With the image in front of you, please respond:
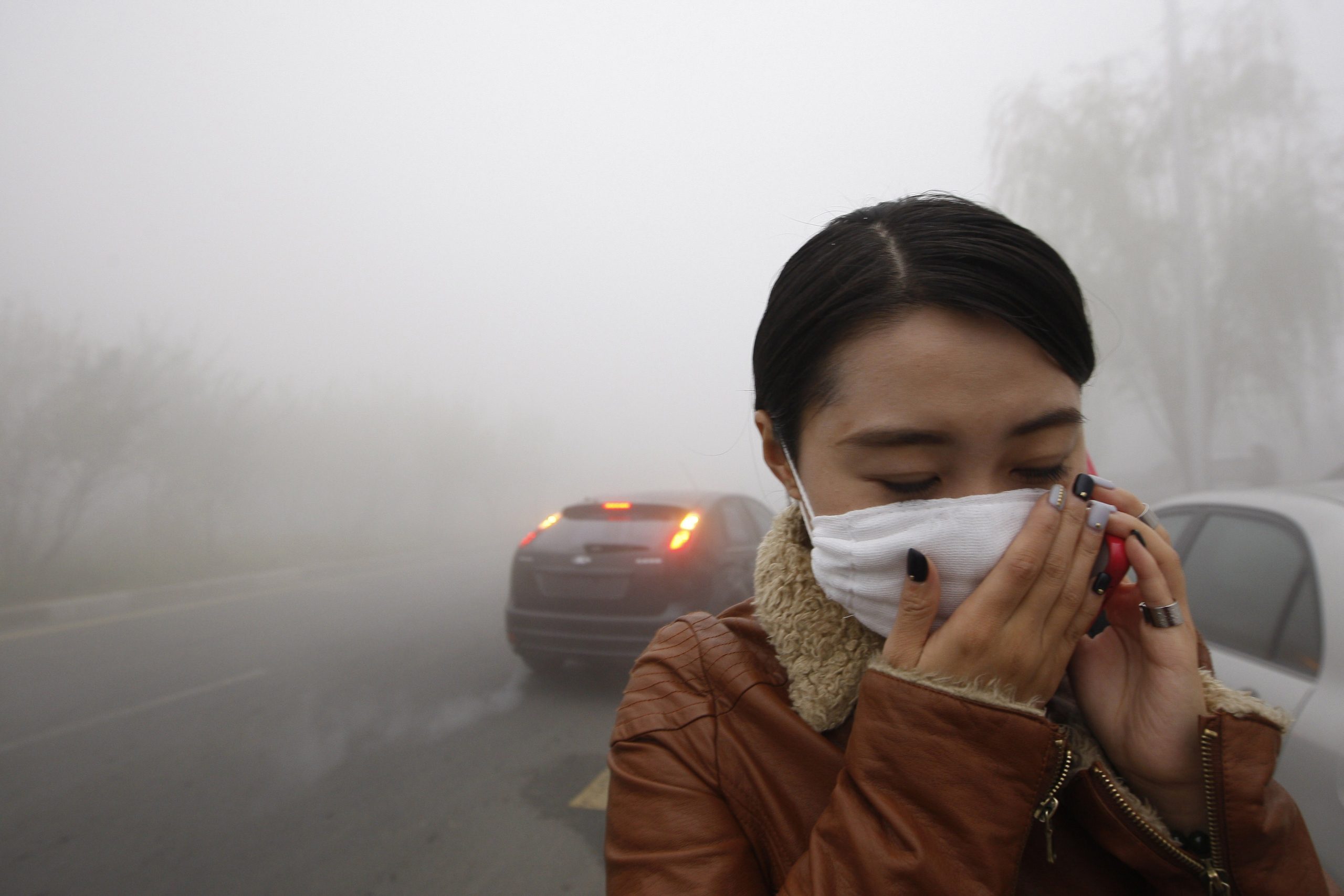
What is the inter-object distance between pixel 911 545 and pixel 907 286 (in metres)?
0.37

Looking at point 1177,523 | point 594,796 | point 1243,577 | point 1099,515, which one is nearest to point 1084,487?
point 1099,515

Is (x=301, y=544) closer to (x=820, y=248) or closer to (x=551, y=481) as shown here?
(x=551, y=481)

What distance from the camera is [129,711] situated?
521 centimetres

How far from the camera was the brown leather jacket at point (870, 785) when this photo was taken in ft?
2.87

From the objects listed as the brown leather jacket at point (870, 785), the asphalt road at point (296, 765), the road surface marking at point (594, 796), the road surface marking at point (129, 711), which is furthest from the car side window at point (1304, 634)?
the road surface marking at point (129, 711)

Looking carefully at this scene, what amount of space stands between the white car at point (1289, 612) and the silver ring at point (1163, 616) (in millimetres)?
1204

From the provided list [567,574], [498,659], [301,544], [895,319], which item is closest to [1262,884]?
[895,319]

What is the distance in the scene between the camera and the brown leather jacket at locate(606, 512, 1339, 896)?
34.4 inches

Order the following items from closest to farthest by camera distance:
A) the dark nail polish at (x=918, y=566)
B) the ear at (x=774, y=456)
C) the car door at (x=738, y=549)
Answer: the dark nail polish at (x=918, y=566)
the ear at (x=774, y=456)
the car door at (x=738, y=549)

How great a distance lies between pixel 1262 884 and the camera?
3.10 feet

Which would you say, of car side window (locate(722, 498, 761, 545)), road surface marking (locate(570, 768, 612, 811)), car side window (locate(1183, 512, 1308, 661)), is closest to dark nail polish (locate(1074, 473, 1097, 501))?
car side window (locate(1183, 512, 1308, 661))

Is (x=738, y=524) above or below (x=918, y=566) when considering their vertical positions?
below

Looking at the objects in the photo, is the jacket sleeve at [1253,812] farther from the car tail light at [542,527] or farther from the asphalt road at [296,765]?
the car tail light at [542,527]

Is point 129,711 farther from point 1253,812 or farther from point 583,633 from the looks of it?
point 1253,812
